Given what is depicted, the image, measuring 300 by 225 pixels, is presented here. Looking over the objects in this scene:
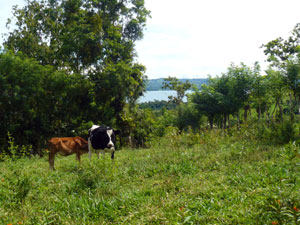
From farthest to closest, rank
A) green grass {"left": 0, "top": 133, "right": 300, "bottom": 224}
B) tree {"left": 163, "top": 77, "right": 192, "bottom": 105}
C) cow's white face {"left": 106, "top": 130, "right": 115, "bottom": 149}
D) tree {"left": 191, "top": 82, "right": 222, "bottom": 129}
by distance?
tree {"left": 163, "top": 77, "right": 192, "bottom": 105}
tree {"left": 191, "top": 82, "right": 222, "bottom": 129}
cow's white face {"left": 106, "top": 130, "right": 115, "bottom": 149}
green grass {"left": 0, "top": 133, "right": 300, "bottom": 224}

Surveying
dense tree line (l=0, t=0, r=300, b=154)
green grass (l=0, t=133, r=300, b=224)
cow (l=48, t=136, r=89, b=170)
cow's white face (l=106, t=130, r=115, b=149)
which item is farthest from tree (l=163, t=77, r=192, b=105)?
green grass (l=0, t=133, r=300, b=224)

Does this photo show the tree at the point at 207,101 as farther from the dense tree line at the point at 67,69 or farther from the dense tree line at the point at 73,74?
the dense tree line at the point at 67,69

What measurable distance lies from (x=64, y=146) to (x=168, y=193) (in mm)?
4985

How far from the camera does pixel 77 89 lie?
19.6 metres

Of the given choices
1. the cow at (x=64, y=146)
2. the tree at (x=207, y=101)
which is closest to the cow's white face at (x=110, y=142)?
the cow at (x=64, y=146)

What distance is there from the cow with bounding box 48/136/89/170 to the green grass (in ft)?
2.46

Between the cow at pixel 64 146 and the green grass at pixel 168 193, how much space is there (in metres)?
0.75

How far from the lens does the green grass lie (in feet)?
14.7

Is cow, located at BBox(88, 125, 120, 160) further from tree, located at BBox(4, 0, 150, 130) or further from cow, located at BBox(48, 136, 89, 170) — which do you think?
tree, located at BBox(4, 0, 150, 130)

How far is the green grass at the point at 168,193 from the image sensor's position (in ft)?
14.7

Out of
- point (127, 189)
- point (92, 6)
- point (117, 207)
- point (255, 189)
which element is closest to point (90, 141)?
point (127, 189)


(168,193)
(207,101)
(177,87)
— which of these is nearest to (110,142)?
(168,193)

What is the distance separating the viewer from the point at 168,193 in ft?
18.7

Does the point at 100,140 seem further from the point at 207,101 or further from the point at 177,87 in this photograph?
the point at 177,87
